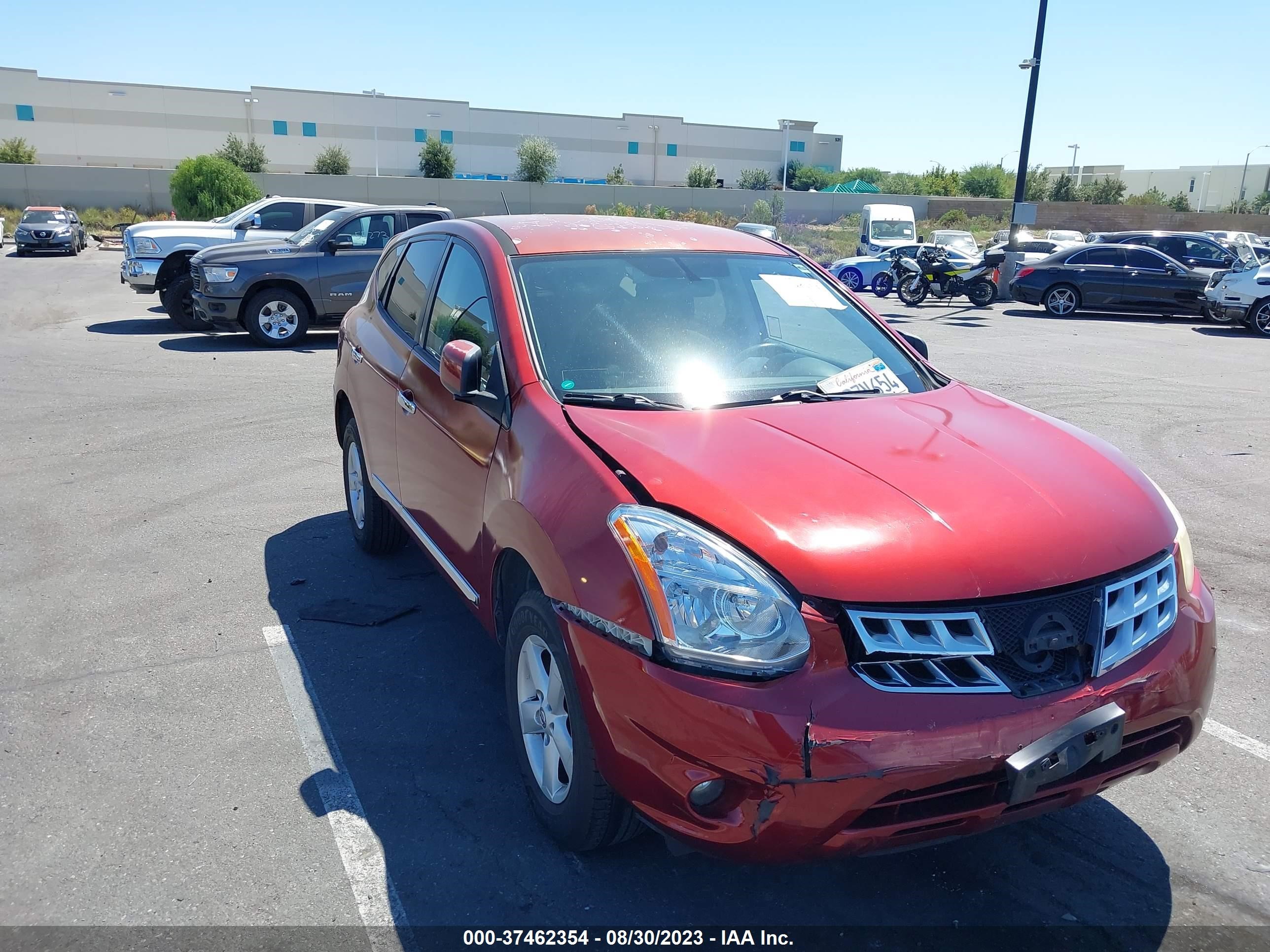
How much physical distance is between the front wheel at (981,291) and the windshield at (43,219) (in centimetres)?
2900

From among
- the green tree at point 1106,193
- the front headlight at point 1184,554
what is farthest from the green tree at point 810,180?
the front headlight at point 1184,554

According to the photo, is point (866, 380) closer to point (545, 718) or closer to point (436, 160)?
point (545, 718)

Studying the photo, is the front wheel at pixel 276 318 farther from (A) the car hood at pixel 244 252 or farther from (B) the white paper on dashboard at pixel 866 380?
(B) the white paper on dashboard at pixel 866 380

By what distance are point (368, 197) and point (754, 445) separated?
174 ft

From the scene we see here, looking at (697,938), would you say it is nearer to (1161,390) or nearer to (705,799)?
(705,799)

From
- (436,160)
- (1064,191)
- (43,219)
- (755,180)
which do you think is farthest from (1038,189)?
(43,219)

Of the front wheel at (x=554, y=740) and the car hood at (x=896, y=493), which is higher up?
the car hood at (x=896, y=493)

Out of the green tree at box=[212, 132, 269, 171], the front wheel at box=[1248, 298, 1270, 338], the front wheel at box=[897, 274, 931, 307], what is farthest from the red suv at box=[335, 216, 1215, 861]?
the green tree at box=[212, 132, 269, 171]

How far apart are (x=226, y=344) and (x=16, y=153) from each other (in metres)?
59.3

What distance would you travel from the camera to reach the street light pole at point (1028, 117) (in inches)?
866

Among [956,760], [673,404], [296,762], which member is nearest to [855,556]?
[956,760]

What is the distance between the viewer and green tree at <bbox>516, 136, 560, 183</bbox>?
7069 cm

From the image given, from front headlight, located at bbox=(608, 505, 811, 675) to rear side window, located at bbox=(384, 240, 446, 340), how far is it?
2344 mm

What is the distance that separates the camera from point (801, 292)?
428cm
